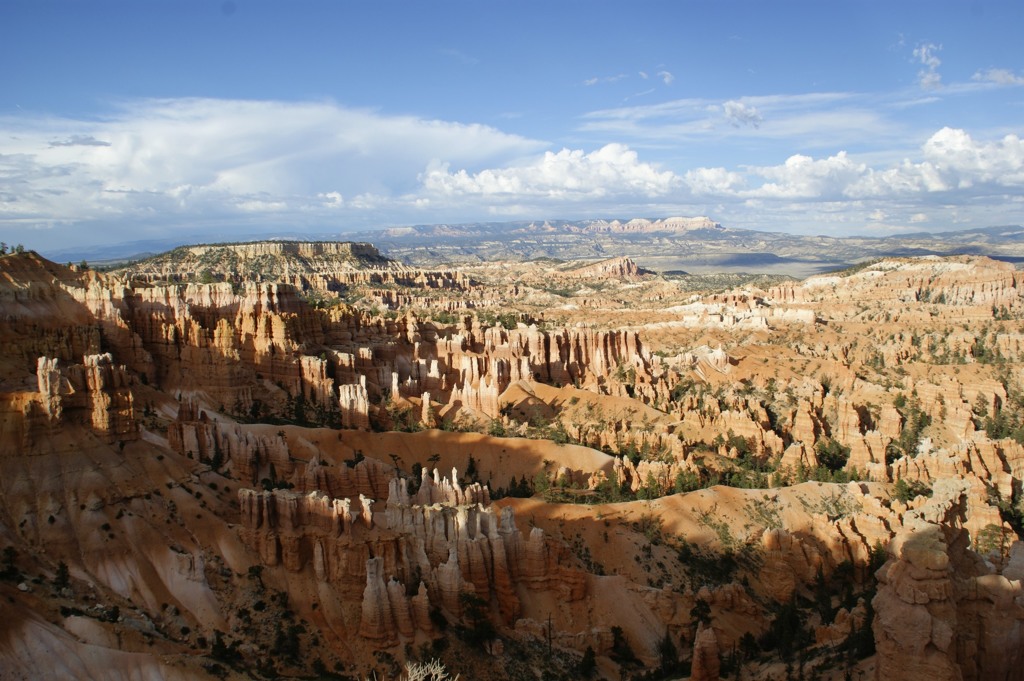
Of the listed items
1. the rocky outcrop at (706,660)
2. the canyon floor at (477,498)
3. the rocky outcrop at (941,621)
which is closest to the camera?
the rocky outcrop at (941,621)

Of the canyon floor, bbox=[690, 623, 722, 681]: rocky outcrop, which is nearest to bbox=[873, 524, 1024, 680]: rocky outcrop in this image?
the canyon floor

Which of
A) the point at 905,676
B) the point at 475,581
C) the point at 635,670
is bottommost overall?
the point at 635,670

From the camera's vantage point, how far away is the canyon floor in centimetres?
2798

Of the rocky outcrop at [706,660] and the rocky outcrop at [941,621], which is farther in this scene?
the rocky outcrop at [706,660]

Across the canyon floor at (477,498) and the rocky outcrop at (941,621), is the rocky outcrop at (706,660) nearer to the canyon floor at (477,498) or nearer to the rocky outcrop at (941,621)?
the canyon floor at (477,498)

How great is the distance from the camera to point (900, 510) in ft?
147

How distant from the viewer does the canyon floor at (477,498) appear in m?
28.0

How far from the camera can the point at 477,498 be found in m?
44.4

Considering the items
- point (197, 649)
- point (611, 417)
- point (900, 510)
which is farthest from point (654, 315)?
point (197, 649)

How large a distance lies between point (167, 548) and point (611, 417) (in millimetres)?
41704

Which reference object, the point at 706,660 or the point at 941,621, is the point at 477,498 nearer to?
the point at 706,660

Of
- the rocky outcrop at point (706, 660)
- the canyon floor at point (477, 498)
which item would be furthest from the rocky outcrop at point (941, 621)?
the rocky outcrop at point (706, 660)

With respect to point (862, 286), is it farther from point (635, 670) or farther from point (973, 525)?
point (635, 670)

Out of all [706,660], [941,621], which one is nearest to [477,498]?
[706,660]
